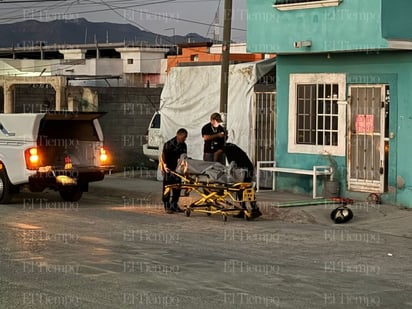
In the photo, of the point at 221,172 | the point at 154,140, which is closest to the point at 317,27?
the point at 221,172

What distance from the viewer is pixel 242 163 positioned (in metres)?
16.6

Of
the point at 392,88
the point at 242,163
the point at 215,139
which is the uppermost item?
the point at 392,88

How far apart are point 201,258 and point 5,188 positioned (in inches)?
294

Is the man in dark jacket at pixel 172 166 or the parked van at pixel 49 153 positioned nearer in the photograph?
the man in dark jacket at pixel 172 166

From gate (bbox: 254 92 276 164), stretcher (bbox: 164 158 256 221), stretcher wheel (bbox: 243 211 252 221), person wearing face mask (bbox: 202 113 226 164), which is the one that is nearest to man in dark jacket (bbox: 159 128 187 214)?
stretcher (bbox: 164 158 256 221)

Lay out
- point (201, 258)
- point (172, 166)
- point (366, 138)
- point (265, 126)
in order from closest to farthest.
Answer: point (201, 258) → point (172, 166) → point (366, 138) → point (265, 126)

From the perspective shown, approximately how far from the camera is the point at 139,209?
17234 millimetres

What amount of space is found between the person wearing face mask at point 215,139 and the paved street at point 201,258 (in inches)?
62.4

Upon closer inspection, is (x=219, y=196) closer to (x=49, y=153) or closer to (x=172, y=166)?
(x=172, y=166)

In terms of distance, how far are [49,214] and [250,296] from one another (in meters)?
7.89

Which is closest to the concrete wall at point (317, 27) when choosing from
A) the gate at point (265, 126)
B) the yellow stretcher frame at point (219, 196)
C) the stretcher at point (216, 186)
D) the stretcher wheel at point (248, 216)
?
the gate at point (265, 126)

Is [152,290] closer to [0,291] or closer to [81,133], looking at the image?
[0,291]

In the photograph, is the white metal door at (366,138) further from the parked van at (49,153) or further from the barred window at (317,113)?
the parked van at (49,153)

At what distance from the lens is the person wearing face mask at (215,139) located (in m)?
18.1
